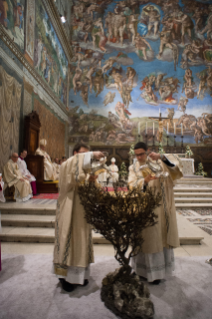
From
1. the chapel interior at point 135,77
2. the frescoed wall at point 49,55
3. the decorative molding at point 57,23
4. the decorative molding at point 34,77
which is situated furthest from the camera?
the chapel interior at point 135,77

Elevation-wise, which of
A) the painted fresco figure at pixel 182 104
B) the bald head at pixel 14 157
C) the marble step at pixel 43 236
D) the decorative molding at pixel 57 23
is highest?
the decorative molding at pixel 57 23

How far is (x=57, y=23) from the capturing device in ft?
39.6

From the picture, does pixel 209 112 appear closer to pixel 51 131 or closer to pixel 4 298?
pixel 51 131

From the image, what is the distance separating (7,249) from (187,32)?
19446 millimetres

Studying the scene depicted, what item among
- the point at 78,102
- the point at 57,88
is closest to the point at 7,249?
the point at 57,88

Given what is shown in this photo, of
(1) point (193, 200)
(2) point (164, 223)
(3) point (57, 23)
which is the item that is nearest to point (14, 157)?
(2) point (164, 223)

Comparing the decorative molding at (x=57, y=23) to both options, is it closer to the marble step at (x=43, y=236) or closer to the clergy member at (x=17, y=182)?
the clergy member at (x=17, y=182)

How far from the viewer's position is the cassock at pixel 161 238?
230 cm

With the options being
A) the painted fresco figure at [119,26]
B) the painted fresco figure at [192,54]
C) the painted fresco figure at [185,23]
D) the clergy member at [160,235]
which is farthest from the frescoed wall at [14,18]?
the painted fresco figure at [185,23]

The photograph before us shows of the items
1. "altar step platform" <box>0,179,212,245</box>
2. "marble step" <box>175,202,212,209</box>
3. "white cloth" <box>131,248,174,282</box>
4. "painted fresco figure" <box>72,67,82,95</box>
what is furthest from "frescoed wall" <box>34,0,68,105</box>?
"white cloth" <box>131,248,174,282</box>

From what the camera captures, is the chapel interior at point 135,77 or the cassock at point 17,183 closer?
the cassock at point 17,183

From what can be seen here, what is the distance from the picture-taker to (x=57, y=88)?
12742mm

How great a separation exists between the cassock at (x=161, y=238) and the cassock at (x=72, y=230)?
2.12 ft

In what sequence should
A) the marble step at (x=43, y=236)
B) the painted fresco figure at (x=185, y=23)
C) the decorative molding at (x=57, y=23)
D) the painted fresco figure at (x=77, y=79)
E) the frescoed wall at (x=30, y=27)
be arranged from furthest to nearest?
the painted fresco figure at (x=185, y=23) → the painted fresco figure at (x=77, y=79) → the decorative molding at (x=57, y=23) → the frescoed wall at (x=30, y=27) → the marble step at (x=43, y=236)
